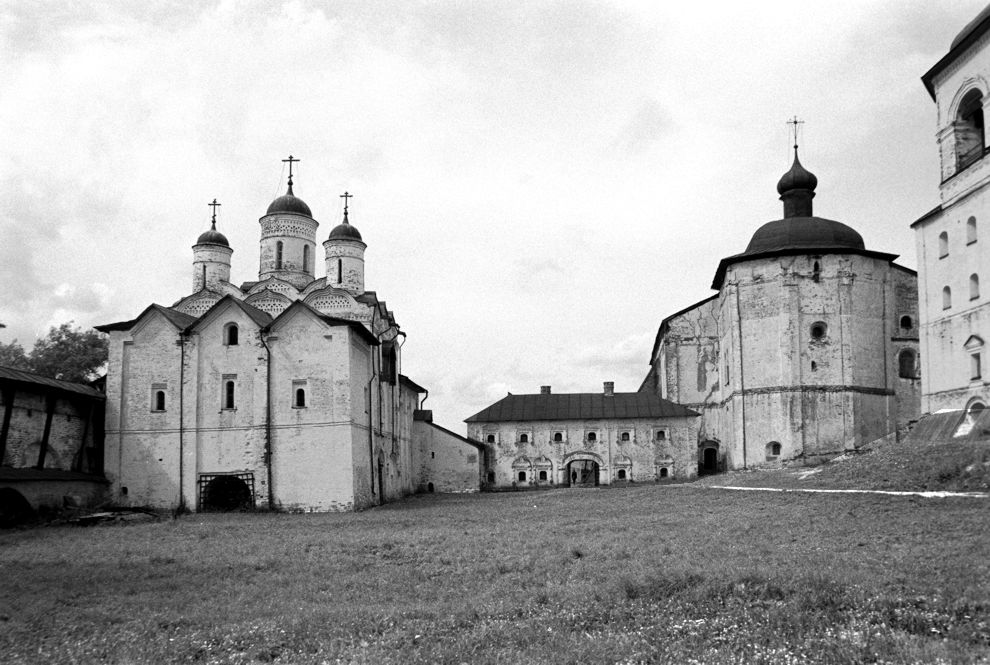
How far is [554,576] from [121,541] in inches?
396

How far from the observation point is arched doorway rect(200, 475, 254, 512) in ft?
88.4

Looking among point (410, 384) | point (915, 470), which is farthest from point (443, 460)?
point (915, 470)

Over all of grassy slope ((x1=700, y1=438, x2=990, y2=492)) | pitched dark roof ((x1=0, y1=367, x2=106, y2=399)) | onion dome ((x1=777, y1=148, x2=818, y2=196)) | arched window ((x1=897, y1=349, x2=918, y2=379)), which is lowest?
grassy slope ((x1=700, y1=438, x2=990, y2=492))

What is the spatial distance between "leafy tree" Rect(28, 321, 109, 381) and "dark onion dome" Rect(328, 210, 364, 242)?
43.2ft

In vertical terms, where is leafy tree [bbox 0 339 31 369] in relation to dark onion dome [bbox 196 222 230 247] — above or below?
below

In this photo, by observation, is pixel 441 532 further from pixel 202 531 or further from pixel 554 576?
pixel 554 576

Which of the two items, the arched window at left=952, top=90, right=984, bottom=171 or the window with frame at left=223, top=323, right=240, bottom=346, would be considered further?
the window with frame at left=223, top=323, right=240, bottom=346

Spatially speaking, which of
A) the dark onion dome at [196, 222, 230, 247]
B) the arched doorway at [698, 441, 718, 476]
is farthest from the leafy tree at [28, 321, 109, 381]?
the arched doorway at [698, 441, 718, 476]

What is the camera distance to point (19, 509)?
73.1 ft

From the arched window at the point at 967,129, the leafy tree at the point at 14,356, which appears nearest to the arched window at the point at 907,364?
the arched window at the point at 967,129

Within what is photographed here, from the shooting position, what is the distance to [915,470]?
60.1ft

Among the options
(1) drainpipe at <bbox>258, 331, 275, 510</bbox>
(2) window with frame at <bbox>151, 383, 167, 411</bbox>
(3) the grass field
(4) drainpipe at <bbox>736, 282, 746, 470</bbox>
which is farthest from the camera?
(4) drainpipe at <bbox>736, 282, 746, 470</bbox>

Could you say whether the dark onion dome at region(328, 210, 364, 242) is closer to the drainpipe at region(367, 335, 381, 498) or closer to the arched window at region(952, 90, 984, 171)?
the drainpipe at region(367, 335, 381, 498)

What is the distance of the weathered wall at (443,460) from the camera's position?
39688 millimetres
